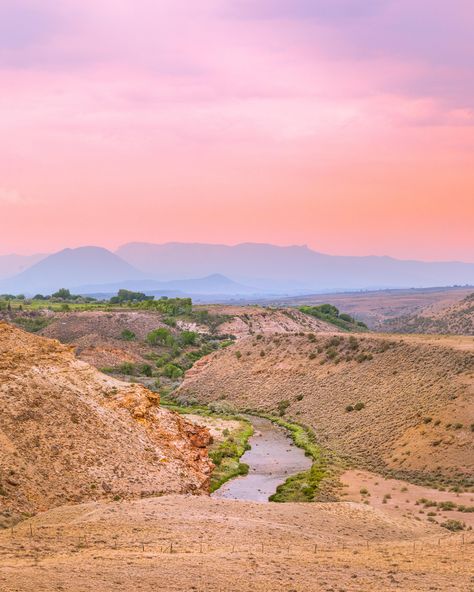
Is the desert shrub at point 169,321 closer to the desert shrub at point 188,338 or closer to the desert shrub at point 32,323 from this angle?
the desert shrub at point 188,338

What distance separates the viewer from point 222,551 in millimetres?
20703

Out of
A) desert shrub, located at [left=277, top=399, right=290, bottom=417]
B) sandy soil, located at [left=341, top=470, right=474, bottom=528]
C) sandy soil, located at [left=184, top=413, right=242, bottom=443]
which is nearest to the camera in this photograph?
sandy soil, located at [left=341, top=470, right=474, bottom=528]

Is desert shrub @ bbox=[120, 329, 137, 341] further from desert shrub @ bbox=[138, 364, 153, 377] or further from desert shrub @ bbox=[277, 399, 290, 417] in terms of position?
desert shrub @ bbox=[277, 399, 290, 417]

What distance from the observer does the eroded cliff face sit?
2797 centimetres

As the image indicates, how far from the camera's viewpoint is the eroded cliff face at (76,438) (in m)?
28.0

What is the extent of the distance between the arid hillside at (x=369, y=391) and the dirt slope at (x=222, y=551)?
43.1 ft

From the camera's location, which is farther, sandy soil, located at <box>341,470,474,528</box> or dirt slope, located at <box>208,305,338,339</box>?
dirt slope, located at <box>208,305,338,339</box>

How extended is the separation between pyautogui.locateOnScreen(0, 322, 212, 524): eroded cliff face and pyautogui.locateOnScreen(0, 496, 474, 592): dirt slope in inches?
94.9

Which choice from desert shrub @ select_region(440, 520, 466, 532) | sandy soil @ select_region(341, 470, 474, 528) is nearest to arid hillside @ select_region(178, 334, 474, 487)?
sandy soil @ select_region(341, 470, 474, 528)

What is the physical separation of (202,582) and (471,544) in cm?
1074

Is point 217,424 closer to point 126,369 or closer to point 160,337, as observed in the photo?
point 126,369

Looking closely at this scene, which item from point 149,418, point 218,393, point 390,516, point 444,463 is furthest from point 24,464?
point 218,393

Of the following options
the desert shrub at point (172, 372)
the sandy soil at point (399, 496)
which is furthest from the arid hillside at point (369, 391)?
the desert shrub at point (172, 372)

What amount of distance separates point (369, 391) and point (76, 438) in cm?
2907
